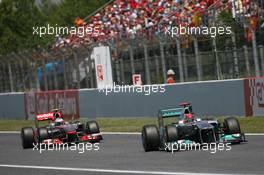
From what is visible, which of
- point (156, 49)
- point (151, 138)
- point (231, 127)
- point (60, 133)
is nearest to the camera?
point (231, 127)

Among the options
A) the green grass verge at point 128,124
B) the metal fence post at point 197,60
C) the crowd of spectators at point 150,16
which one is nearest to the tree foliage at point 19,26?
the crowd of spectators at point 150,16

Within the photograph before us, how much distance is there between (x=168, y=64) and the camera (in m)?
25.0

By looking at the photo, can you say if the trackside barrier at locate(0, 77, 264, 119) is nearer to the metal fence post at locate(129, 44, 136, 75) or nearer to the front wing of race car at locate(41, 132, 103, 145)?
the metal fence post at locate(129, 44, 136, 75)

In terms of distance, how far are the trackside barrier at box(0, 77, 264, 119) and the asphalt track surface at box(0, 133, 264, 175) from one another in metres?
4.48

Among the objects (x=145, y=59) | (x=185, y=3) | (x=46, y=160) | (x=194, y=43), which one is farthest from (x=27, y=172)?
(x=185, y=3)

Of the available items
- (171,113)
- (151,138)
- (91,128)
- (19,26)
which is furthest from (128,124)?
(19,26)

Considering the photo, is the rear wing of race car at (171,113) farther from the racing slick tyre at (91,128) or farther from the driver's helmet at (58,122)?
the driver's helmet at (58,122)

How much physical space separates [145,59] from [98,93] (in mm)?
2130

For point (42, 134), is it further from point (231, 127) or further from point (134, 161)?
point (231, 127)

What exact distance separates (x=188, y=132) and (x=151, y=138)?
743mm

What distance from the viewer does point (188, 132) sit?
13.8 meters

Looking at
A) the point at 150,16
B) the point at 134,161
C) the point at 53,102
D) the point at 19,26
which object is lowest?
the point at 134,161

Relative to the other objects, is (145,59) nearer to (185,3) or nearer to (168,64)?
(168,64)

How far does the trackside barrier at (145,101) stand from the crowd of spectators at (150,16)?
2.09m
